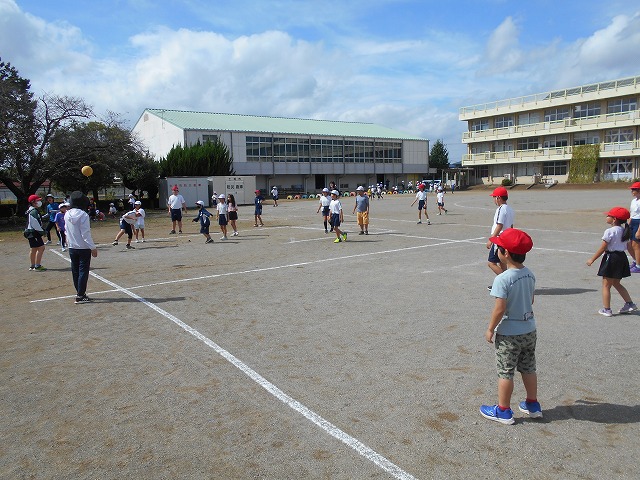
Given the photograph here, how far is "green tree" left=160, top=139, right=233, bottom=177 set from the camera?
49.2m

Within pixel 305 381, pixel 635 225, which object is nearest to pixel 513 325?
pixel 305 381

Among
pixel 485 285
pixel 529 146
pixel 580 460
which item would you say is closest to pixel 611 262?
pixel 485 285

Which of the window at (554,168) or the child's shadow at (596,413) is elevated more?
the window at (554,168)

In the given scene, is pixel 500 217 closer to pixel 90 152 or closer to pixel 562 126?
pixel 90 152

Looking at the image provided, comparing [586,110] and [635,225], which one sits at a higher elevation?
[586,110]

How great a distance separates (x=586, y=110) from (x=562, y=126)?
3.12 m

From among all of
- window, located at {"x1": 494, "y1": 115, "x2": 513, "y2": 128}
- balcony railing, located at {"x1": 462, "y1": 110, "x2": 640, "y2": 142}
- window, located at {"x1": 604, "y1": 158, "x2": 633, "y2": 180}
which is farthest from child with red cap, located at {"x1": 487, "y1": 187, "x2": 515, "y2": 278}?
window, located at {"x1": 494, "y1": 115, "x2": 513, "y2": 128}

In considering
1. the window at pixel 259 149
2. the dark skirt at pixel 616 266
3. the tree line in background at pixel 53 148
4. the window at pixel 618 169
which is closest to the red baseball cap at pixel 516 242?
the dark skirt at pixel 616 266

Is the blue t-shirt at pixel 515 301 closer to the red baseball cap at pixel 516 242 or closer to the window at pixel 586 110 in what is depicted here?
the red baseball cap at pixel 516 242

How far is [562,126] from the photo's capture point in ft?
201

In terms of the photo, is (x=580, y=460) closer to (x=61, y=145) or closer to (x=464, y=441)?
(x=464, y=441)

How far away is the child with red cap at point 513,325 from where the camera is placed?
3992 millimetres

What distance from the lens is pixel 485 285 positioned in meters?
9.38

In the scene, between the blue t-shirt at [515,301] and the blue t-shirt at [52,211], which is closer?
the blue t-shirt at [515,301]
